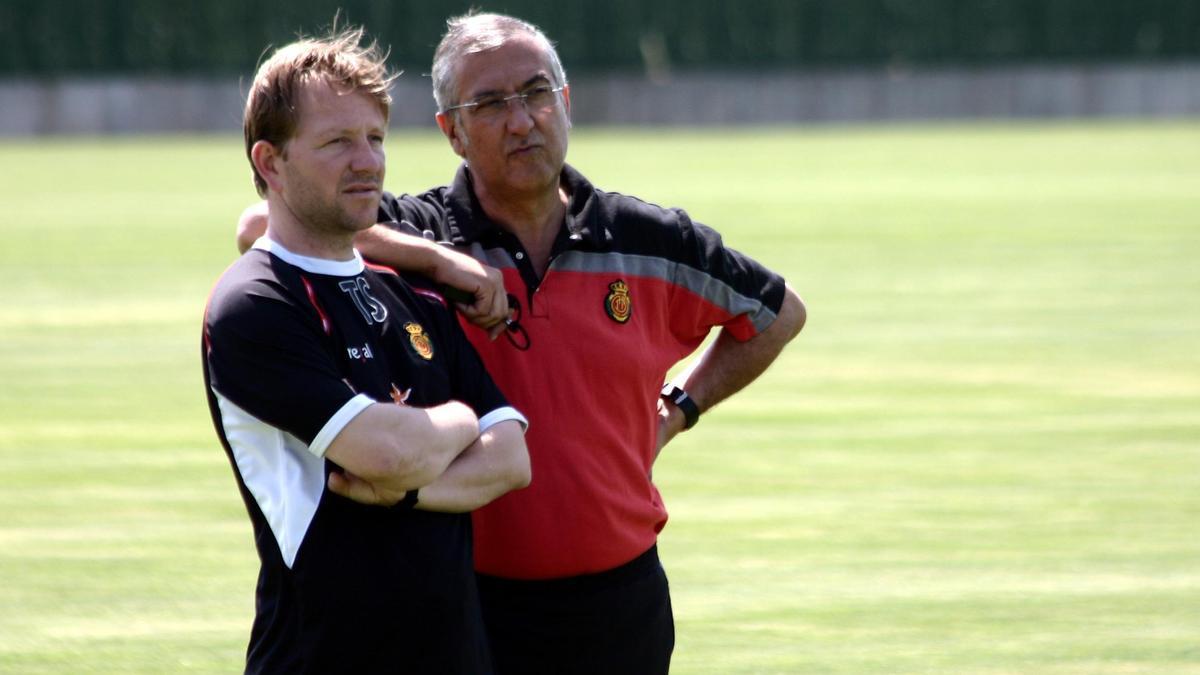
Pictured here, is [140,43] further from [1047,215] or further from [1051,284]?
[1051,284]

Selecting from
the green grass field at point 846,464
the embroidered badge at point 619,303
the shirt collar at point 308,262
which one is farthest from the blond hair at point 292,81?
the green grass field at point 846,464

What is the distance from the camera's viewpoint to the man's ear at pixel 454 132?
410cm

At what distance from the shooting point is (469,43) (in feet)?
13.3

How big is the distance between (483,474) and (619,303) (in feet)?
2.29

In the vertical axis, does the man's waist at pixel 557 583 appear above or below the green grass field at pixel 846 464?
above

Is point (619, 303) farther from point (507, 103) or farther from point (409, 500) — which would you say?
point (409, 500)

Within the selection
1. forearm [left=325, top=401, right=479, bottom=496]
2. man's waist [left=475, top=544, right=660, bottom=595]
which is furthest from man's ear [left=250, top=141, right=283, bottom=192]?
man's waist [left=475, top=544, right=660, bottom=595]

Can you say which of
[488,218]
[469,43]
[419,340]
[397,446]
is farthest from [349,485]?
[469,43]

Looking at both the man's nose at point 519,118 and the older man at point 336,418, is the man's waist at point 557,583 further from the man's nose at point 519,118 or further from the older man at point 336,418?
the man's nose at point 519,118

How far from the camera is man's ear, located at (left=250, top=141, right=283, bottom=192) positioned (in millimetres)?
3457

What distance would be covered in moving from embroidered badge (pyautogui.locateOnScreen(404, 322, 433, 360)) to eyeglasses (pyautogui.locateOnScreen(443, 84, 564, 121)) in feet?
2.16

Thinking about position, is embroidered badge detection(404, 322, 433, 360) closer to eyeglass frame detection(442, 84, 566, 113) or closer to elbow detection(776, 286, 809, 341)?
eyeglass frame detection(442, 84, 566, 113)

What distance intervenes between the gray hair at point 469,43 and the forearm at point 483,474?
2.84 ft

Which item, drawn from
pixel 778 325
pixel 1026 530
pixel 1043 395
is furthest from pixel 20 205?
pixel 778 325
